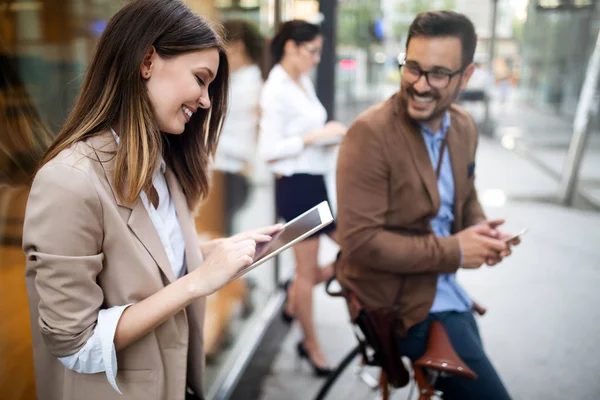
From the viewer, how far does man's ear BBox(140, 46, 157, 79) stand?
1.10m

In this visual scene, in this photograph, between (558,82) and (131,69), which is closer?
(131,69)

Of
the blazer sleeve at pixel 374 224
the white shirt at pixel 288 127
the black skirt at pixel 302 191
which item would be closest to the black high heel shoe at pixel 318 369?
the black skirt at pixel 302 191

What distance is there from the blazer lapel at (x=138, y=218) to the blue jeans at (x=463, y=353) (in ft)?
2.87

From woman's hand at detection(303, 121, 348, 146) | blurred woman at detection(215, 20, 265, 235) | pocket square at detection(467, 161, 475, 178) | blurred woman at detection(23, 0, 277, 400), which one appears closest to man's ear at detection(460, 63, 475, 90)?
pocket square at detection(467, 161, 475, 178)

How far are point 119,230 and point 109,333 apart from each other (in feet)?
0.72

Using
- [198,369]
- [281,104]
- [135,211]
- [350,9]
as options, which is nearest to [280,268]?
[281,104]

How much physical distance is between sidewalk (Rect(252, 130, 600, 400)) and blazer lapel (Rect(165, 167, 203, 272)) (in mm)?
925

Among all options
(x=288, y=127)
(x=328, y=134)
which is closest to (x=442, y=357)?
(x=328, y=134)

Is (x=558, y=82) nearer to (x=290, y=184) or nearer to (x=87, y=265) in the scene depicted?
(x=290, y=184)

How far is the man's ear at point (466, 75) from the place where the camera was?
1.46 m

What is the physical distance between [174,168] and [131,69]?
1.24ft

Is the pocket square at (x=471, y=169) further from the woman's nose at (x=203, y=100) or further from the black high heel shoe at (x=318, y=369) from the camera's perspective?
the black high heel shoe at (x=318, y=369)

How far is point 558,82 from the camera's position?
3.10 m

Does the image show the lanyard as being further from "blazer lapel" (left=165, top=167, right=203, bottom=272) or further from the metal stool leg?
the metal stool leg
